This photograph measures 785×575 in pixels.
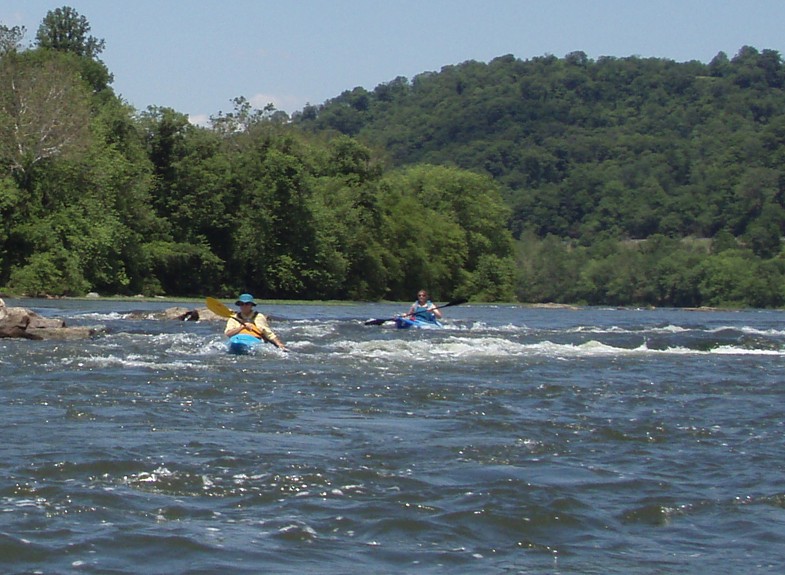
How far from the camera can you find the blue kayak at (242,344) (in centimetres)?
2194

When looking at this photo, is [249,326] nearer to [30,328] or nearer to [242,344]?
[242,344]

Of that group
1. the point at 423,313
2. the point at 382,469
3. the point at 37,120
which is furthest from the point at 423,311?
the point at 382,469

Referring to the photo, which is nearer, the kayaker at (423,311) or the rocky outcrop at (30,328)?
the rocky outcrop at (30,328)

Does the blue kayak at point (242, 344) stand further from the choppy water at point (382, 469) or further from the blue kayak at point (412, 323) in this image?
the blue kayak at point (412, 323)

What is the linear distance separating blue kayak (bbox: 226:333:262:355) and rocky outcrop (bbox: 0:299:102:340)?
459cm

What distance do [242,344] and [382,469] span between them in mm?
11651

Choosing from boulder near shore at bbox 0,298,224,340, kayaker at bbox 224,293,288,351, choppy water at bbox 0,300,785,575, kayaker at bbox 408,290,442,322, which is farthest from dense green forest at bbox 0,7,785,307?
choppy water at bbox 0,300,785,575

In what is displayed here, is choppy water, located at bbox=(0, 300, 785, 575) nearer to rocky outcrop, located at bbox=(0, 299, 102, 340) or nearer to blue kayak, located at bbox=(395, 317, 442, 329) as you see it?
rocky outcrop, located at bbox=(0, 299, 102, 340)

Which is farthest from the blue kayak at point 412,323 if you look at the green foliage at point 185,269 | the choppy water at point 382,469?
the green foliage at point 185,269

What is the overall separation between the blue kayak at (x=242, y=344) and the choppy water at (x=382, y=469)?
5.76ft

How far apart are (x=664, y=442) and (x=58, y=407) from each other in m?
6.41

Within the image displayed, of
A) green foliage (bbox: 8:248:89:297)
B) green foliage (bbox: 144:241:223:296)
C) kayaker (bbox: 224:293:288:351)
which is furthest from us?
green foliage (bbox: 144:241:223:296)

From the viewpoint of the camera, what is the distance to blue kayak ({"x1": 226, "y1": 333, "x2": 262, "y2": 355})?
72.0 feet

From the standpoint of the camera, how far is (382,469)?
34.7ft
